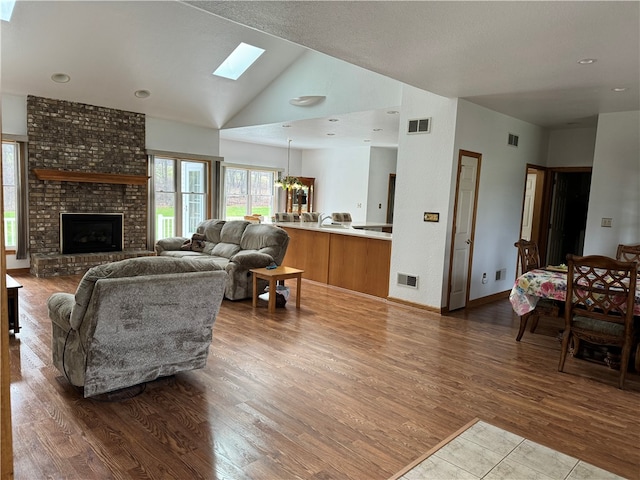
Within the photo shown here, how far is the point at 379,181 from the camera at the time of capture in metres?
11.5

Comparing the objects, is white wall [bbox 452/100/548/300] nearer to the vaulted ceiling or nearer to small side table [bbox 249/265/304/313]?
the vaulted ceiling

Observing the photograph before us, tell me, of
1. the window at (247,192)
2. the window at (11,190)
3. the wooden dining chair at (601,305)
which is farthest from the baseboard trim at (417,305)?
the window at (247,192)

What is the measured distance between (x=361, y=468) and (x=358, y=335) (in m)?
2.21

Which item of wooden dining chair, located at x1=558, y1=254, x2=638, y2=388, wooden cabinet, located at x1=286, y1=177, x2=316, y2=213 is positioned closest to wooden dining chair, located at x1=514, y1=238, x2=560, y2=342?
wooden dining chair, located at x1=558, y1=254, x2=638, y2=388

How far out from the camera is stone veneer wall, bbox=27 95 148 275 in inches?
273

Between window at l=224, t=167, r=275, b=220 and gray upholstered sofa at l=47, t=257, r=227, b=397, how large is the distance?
8.64m

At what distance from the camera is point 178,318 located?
9.70 feet

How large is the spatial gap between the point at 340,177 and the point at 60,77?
7098 millimetres

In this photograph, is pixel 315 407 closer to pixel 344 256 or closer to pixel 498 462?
pixel 498 462

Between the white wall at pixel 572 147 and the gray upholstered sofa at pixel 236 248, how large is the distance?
4447mm

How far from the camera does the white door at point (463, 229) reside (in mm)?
5430

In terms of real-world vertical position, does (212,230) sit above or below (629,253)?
below

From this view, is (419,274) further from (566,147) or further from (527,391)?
(566,147)

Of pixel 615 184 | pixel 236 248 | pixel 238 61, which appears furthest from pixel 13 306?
pixel 615 184
